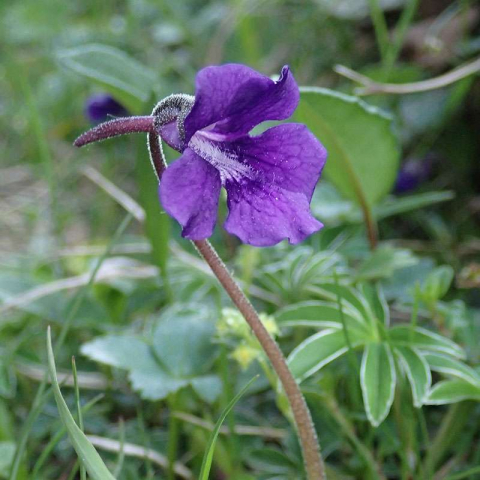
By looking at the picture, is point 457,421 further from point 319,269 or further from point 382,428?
point 319,269

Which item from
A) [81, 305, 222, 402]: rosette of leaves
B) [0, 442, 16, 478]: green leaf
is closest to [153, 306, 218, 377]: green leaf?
[81, 305, 222, 402]: rosette of leaves

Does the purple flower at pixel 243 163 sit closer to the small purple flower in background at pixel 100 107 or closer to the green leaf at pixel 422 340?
the green leaf at pixel 422 340

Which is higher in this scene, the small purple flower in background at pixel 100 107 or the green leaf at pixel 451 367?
the small purple flower in background at pixel 100 107

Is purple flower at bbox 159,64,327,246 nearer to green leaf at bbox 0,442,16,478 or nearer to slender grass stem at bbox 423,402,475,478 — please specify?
slender grass stem at bbox 423,402,475,478

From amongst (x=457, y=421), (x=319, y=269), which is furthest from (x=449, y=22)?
(x=457, y=421)

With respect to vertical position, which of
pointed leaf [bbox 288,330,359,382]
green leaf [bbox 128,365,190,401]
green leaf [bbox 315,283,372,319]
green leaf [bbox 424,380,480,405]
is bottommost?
green leaf [bbox 128,365,190,401]

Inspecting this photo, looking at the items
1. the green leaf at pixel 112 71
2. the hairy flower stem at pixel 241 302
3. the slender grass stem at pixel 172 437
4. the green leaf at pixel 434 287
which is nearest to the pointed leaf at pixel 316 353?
the hairy flower stem at pixel 241 302

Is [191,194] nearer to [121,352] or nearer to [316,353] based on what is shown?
[316,353]

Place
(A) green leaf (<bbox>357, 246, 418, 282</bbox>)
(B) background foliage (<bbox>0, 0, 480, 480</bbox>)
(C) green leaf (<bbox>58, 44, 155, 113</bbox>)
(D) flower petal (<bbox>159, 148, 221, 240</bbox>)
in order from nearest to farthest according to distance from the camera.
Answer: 1. (D) flower petal (<bbox>159, 148, 221, 240</bbox>)
2. (B) background foliage (<bbox>0, 0, 480, 480</bbox>)
3. (A) green leaf (<bbox>357, 246, 418, 282</bbox>)
4. (C) green leaf (<bbox>58, 44, 155, 113</bbox>)
